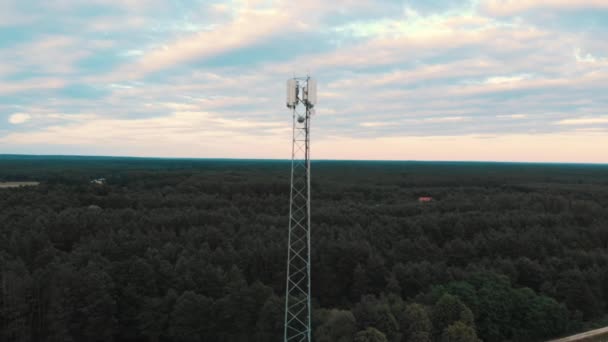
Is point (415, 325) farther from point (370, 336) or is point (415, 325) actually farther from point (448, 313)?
point (370, 336)

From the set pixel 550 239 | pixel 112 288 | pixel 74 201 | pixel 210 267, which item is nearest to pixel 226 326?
pixel 210 267

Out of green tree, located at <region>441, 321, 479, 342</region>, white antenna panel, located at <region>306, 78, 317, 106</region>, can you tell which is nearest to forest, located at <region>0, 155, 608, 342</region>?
green tree, located at <region>441, 321, 479, 342</region>

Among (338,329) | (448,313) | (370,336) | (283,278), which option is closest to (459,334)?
(448,313)

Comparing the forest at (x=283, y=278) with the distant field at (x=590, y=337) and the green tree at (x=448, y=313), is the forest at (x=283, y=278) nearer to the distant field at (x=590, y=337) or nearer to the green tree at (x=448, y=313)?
the green tree at (x=448, y=313)

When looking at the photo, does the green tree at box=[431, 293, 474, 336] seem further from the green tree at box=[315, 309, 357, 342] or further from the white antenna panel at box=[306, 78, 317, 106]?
the white antenna panel at box=[306, 78, 317, 106]

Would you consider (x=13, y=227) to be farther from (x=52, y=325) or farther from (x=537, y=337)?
(x=537, y=337)

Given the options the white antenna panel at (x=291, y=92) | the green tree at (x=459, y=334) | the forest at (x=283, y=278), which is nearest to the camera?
the white antenna panel at (x=291, y=92)

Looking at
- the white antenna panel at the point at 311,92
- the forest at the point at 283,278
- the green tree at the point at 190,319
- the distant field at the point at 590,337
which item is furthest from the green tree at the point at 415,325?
the white antenna panel at the point at 311,92

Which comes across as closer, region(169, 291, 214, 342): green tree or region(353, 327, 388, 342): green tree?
region(353, 327, 388, 342): green tree

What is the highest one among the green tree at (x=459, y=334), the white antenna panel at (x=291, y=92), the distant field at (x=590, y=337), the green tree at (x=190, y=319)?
the white antenna panel at (x=291, y=92)

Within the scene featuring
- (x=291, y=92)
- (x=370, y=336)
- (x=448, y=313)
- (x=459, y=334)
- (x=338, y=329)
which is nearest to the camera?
(x=291, y=92)

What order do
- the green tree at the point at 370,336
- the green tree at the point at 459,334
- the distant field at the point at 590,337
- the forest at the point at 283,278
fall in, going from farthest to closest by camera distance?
the distant field at the point at 590,337 → the forest at the point at 283,278 → the green tree at the point at 459,334 → the green tree at the point at 370,336
